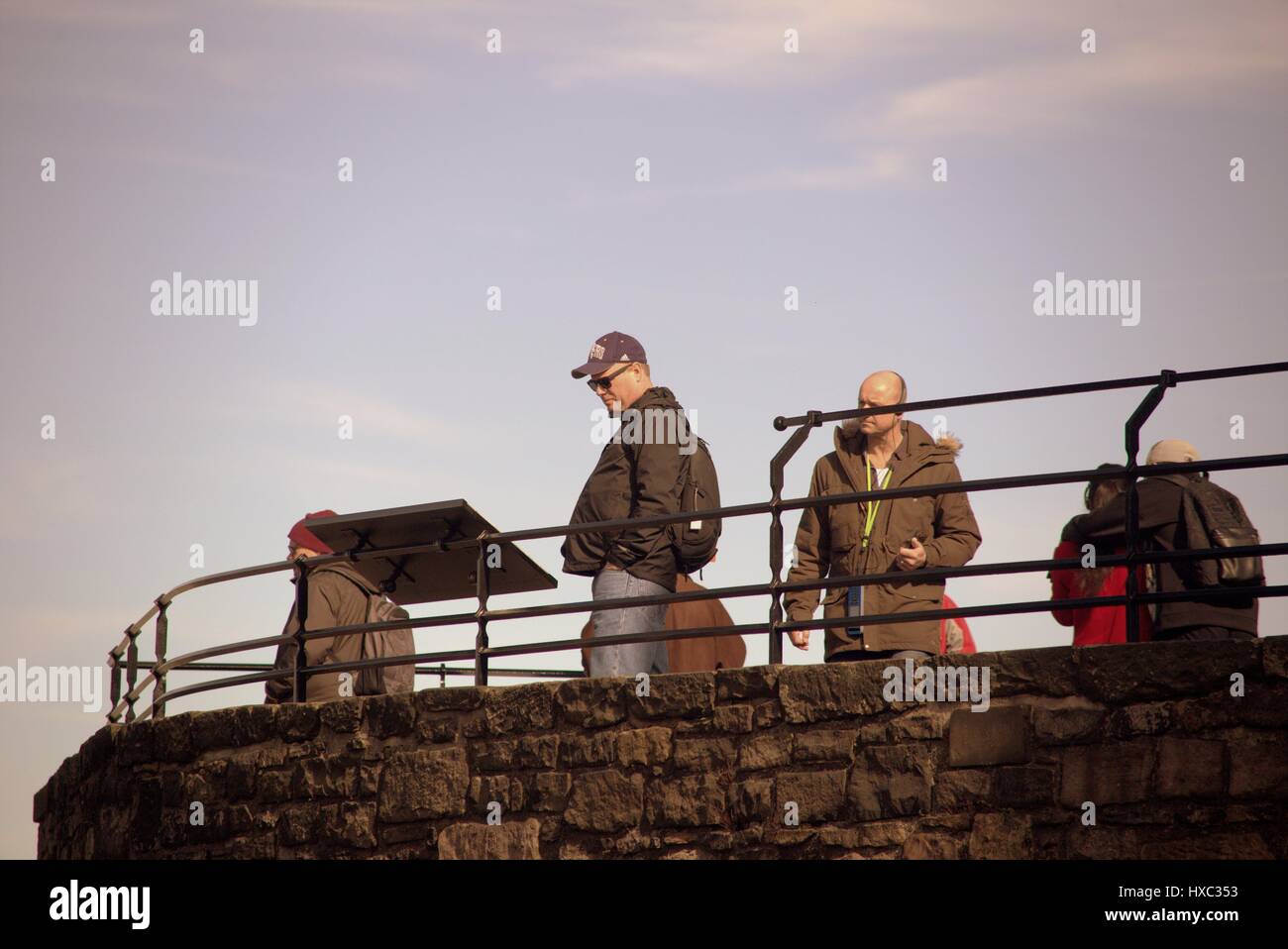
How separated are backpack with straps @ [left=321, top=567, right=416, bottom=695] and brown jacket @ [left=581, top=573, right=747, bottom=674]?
1.56 m

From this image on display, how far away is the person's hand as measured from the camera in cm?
909

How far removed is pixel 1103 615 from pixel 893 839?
1694mm

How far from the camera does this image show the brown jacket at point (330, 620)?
1107 cm

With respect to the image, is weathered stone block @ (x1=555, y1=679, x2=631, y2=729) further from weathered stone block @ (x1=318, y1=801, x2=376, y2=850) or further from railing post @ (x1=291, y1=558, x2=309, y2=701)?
railing post @ (x1=291, y1=558, x2=309, y2=701)

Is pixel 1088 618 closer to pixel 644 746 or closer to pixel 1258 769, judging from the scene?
pixel 1258 769

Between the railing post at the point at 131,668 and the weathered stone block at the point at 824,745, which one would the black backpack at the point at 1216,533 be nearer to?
the weathered stone block at the point at 824,745

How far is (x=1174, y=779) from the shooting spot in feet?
26.0

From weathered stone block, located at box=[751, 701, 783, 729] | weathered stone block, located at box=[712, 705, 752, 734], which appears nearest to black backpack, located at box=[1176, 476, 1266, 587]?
weathered stone block, located at box=[751, 701, 783, 729]

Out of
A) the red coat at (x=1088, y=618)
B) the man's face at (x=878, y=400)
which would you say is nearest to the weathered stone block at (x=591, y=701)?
the man's face at (x=878, y=400)

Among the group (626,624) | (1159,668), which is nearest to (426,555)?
(626,624)

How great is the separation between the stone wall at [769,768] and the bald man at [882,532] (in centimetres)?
41

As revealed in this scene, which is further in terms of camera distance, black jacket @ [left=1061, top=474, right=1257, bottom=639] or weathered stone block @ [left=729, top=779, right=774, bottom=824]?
weathered stone block @ [left=729, top=779, right=774, bottom=824]
